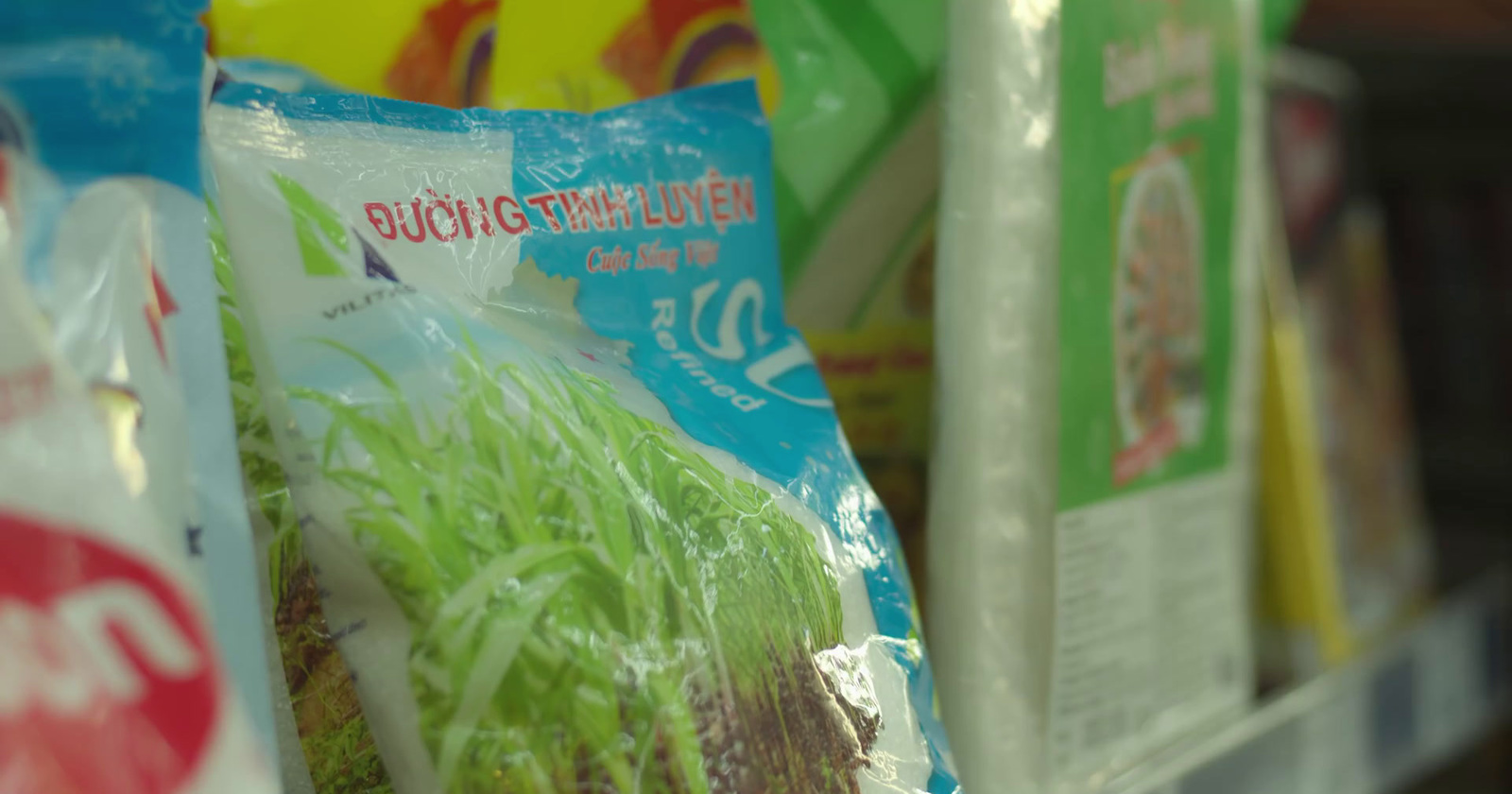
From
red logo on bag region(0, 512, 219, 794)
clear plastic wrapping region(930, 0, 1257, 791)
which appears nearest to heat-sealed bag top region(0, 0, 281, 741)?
red logo on bag region(0, 512, 219, 794)

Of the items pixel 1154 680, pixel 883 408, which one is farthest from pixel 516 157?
pixel 1154 680

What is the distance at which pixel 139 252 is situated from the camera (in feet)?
1.09

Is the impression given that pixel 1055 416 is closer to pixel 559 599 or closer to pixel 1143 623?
pixel 1143 623

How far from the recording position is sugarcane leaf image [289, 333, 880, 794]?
0.36m

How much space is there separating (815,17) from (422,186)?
264 mm

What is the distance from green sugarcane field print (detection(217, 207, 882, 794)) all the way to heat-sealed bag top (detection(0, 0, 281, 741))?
0.03 metres

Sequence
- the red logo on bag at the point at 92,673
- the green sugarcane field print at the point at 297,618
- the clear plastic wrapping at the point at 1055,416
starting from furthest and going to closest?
the clear plastic wrapping at the point at 1055,416 → the green sugarcane field print at the point at 297,618 → the red logo on bag at the point at 92,673

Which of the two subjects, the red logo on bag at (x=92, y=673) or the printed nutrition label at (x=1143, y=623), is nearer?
the red logo on bag at (x=92, y=673)

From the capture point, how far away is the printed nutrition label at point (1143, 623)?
0.59 m

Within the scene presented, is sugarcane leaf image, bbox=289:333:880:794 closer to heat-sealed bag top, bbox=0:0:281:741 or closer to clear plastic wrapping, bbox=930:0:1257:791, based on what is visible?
heat-sealed bag top, bbox=0:0:281:741

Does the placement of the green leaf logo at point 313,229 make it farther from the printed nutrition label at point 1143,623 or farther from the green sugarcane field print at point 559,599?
the printed nutrition label at point 1143,623

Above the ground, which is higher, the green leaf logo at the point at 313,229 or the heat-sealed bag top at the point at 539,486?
the green leaf logo at the point at 313,229

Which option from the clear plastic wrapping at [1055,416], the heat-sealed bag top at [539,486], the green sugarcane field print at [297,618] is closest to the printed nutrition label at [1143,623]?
the clear plastic wrapping at [1055,416]

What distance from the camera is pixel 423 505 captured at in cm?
37
